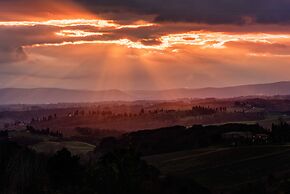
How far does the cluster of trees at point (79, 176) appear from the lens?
67.0 meters

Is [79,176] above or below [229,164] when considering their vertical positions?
above

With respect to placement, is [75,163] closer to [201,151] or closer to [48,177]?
[48,177]

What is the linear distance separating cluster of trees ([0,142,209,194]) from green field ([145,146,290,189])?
54.2 ft

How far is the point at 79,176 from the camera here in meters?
79.8

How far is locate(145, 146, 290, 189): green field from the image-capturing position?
410 feet

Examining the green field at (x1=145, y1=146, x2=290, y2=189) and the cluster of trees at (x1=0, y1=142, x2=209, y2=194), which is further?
the green field at (x1=145, y1=146, x2=290, y2=189)

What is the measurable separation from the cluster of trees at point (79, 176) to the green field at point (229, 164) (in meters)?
16.5

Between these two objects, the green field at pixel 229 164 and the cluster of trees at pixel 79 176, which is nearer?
the cluster of trees at pixel 79 176

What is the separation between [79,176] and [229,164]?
2870 inches

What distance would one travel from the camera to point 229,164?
5743 inches

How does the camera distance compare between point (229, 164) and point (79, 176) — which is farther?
point (229, 164)

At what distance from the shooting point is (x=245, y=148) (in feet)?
554

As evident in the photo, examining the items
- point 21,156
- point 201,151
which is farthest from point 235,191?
point 201,151

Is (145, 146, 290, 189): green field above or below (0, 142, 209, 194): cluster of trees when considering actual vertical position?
below
